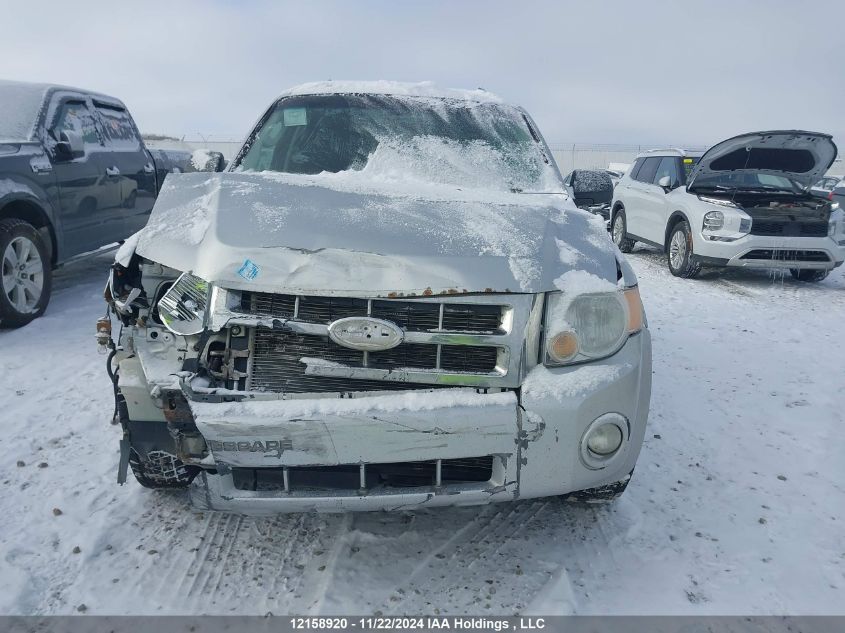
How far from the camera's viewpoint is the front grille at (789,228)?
7.75 meters

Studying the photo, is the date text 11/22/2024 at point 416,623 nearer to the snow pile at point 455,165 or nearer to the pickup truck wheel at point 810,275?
the snow pile at point 455,165

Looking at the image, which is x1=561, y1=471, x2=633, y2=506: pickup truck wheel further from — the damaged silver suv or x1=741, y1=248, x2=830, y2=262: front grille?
x1=741, y1=248, x2=830, y2=262: front grille

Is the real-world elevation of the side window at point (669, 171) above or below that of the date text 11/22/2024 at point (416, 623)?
above

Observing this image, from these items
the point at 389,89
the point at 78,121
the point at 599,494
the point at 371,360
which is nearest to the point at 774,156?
the point at 389,89

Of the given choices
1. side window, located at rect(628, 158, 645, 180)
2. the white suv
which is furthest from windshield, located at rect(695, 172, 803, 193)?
side window, located at rect(628, 158, 645, 180)

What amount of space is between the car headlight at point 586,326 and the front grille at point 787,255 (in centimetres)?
646

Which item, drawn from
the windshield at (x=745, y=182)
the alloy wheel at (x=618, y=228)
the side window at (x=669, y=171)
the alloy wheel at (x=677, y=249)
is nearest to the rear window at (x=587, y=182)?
the alloy wheel at (x=677, y=249)

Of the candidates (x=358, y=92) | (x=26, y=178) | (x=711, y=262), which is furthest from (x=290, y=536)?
(x=711, y=262)

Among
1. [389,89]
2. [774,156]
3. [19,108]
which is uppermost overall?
[389,89]

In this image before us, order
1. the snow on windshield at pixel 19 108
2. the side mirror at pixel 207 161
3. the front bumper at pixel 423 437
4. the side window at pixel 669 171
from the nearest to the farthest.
Result: 1. the front bumper at pixel 423 437
2. the side mirror at pixel 207 161
3. the snow on windshield at pixel 19 108
4. the side window at pixel 669 171

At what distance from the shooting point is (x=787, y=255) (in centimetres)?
785

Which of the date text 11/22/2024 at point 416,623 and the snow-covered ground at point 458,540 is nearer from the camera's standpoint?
the date text 11/22/2024 at point 416,623

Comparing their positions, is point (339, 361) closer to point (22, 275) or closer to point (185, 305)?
point (185, 305)

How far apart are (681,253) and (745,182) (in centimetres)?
132
